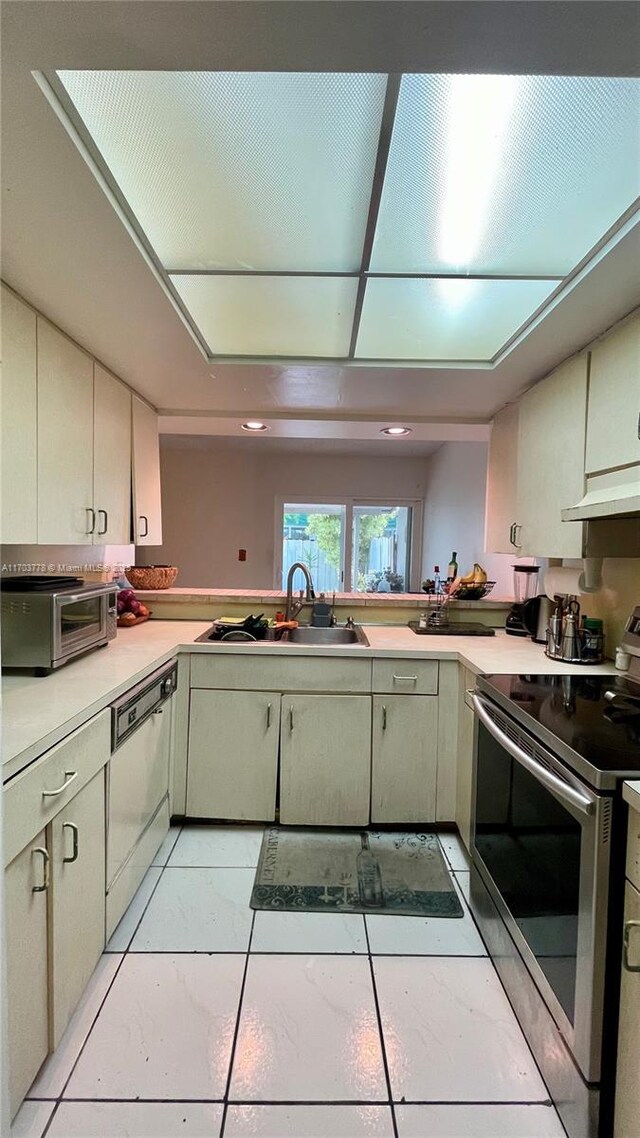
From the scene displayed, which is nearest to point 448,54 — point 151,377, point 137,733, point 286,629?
point 151,377

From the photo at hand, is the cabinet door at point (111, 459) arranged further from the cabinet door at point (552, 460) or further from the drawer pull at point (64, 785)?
the cabinet door at point (552, 460)

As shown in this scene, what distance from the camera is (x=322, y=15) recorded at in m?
0.75

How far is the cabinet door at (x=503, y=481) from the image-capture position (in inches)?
95.0

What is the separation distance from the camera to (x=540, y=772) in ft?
3.92

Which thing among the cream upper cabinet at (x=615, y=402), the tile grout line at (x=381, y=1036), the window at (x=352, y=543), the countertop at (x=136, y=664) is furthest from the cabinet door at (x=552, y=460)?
the window at (x=352, y=543)

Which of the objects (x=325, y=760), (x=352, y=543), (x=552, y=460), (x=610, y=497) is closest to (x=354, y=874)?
(x=325, y=760)

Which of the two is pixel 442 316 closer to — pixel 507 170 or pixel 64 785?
pixel 507 170

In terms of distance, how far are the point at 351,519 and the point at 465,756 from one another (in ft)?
14.0

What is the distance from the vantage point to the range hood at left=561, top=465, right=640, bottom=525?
4.44 ft

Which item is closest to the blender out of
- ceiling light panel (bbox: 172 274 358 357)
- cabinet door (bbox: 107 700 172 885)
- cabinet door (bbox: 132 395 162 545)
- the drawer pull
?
ceiling light panel (bbox: 172 274 358 357)

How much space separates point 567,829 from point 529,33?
1.49 m

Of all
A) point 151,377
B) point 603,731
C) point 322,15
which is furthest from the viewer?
point 151,377

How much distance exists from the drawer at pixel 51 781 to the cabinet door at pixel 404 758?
1199 millimetres

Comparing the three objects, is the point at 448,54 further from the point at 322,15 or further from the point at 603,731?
the point at 603,731
